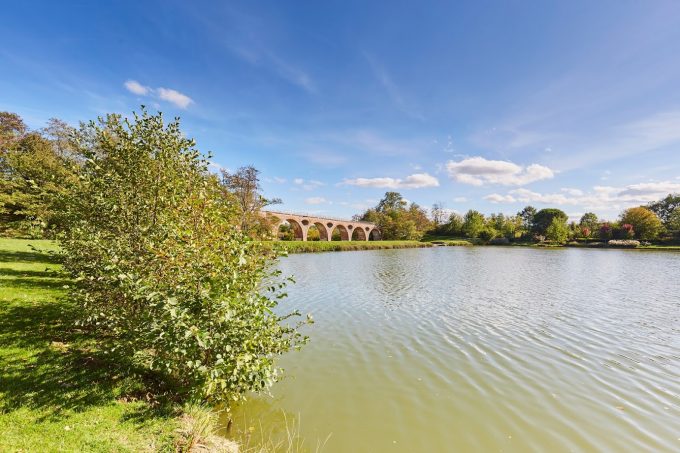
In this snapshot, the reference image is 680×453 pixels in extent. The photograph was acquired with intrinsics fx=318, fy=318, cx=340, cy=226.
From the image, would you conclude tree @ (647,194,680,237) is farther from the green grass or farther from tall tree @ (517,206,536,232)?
the green grass

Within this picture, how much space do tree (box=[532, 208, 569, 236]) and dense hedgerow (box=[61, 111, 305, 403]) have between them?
425 feet

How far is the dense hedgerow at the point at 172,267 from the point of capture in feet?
16.7

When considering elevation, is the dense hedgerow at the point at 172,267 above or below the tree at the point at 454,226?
below

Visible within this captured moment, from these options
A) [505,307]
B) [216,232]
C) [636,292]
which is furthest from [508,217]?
[216,232]

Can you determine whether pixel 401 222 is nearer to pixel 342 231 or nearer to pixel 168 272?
pixel 342 231

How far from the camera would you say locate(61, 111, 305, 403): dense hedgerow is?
509 centimetres

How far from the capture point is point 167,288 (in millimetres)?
5348

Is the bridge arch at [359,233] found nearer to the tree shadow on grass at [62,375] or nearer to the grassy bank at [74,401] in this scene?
the tree shadow on grass at [62,375]

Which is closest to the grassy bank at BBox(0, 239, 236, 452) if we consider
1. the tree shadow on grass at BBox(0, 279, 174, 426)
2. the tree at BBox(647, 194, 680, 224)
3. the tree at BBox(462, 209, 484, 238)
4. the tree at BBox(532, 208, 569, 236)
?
the tree shadow on grass at BBox(0, 279, 174, 426)

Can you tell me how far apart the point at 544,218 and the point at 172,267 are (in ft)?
453

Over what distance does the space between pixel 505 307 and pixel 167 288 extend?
16445 mm

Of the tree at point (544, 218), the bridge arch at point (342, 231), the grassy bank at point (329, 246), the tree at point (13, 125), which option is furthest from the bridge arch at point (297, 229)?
the tree at point (544, 218)

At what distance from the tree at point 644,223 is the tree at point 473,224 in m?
38.8

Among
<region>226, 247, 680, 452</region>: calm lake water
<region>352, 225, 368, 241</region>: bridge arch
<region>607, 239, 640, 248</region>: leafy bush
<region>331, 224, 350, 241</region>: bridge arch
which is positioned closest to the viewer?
<region>226, 247, 680, 452</region>: calm lake water
